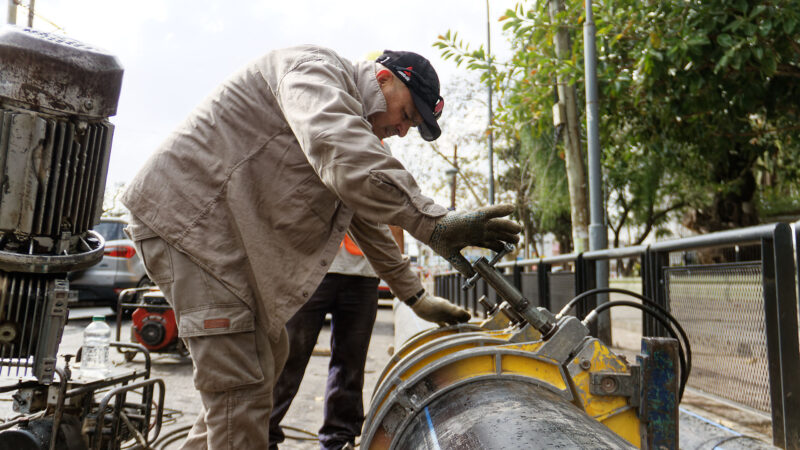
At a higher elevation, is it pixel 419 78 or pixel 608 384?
pixel 419 78

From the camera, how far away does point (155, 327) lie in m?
6.48

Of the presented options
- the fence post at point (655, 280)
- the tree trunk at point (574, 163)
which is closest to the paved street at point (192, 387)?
the fence post at point (655, 280)

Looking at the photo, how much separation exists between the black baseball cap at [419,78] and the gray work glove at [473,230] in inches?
31.5

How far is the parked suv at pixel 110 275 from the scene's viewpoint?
32.8 feet

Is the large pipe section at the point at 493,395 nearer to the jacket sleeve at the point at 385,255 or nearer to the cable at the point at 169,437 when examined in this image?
the jacket sleeve at the point at 385,255

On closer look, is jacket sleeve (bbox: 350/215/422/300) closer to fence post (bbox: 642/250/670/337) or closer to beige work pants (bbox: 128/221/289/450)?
Result: beige work pants (bbox: 128/221/289/450)

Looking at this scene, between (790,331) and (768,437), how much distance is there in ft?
1.89

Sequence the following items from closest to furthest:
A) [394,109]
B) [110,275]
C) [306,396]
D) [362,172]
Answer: [362,172] < [394,109] < [306,396] < [110,275]

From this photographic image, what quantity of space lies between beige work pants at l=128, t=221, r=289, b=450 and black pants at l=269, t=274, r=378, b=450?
48.8 inches

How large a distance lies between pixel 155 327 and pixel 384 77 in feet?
17.2

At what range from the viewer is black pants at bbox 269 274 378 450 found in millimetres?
3330

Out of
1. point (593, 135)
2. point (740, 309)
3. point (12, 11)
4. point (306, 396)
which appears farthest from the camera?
point (12, 11)

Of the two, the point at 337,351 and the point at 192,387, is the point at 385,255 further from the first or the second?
the point at 192,387

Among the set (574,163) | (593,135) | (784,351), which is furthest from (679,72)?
(784,351)
